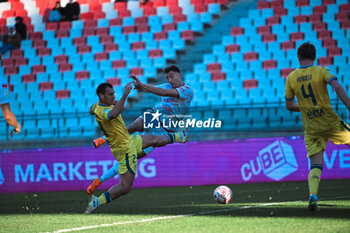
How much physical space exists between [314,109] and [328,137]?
0.35 m

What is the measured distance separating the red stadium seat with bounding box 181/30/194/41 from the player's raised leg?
13.2 meters

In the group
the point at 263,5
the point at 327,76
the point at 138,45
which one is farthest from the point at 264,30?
the point at 327,76

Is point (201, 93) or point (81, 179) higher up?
point (201, 93)

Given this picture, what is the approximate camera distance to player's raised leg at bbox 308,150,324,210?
588 cm

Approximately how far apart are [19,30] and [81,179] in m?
9.67

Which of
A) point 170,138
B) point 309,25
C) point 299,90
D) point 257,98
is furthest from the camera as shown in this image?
point 309,25

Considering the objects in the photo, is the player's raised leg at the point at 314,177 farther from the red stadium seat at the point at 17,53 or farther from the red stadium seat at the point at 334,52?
the red stadium seat at the point at 17,53

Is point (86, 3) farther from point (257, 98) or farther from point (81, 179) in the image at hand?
point (81, 179)

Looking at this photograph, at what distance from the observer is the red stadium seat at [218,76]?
17078mm

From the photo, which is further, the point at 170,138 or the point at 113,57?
the point at 113,57

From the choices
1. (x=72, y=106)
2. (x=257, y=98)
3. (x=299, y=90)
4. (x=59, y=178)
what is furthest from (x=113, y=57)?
(x=299, y=90)

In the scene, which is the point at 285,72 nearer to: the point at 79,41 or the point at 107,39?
the point at 107,39

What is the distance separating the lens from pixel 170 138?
324 inches

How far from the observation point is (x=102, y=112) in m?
6.71
